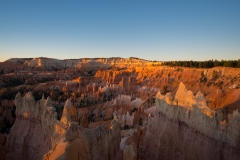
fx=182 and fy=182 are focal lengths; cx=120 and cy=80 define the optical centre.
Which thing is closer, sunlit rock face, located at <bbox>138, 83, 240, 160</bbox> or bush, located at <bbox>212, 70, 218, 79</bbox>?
sunlit rock face, located at <bbox>138, 83, 240, 160</bbox>

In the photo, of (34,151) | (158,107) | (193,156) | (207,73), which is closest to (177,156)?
(193,156)

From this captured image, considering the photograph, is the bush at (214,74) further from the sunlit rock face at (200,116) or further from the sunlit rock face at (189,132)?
the sunlit rock face at (200,116)

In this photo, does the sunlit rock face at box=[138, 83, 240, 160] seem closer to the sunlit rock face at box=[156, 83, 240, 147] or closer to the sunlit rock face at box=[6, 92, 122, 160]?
the sunlit rock face at box=[156, 83, 240, 147]

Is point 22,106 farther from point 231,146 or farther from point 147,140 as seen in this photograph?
point 231,146

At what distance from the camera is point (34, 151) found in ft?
35.4

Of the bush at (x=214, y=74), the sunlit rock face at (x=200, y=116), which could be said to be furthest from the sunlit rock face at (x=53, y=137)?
the bush at (x=214, y=74)

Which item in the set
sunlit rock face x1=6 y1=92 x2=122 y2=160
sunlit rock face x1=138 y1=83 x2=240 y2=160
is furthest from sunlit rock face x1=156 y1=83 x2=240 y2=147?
sunlit rock face x1=6 y1=92 x2=122 y2=160

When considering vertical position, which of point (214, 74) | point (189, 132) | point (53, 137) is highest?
point (214, 74)

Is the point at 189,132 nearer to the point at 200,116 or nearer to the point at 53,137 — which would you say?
the point at 200,116

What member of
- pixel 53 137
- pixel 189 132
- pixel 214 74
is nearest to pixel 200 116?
pixel 189 132

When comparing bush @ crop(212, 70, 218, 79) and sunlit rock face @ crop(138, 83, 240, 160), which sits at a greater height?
bush @ crop(212, 70, 218, 79)

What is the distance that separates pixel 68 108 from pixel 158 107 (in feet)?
20.8

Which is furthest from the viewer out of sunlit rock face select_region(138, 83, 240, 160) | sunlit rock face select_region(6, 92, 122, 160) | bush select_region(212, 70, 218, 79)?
bush select_region(212, 70, 218, 79)

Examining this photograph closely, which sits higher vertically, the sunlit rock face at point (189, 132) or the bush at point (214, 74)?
the bush at point (214, 74)
